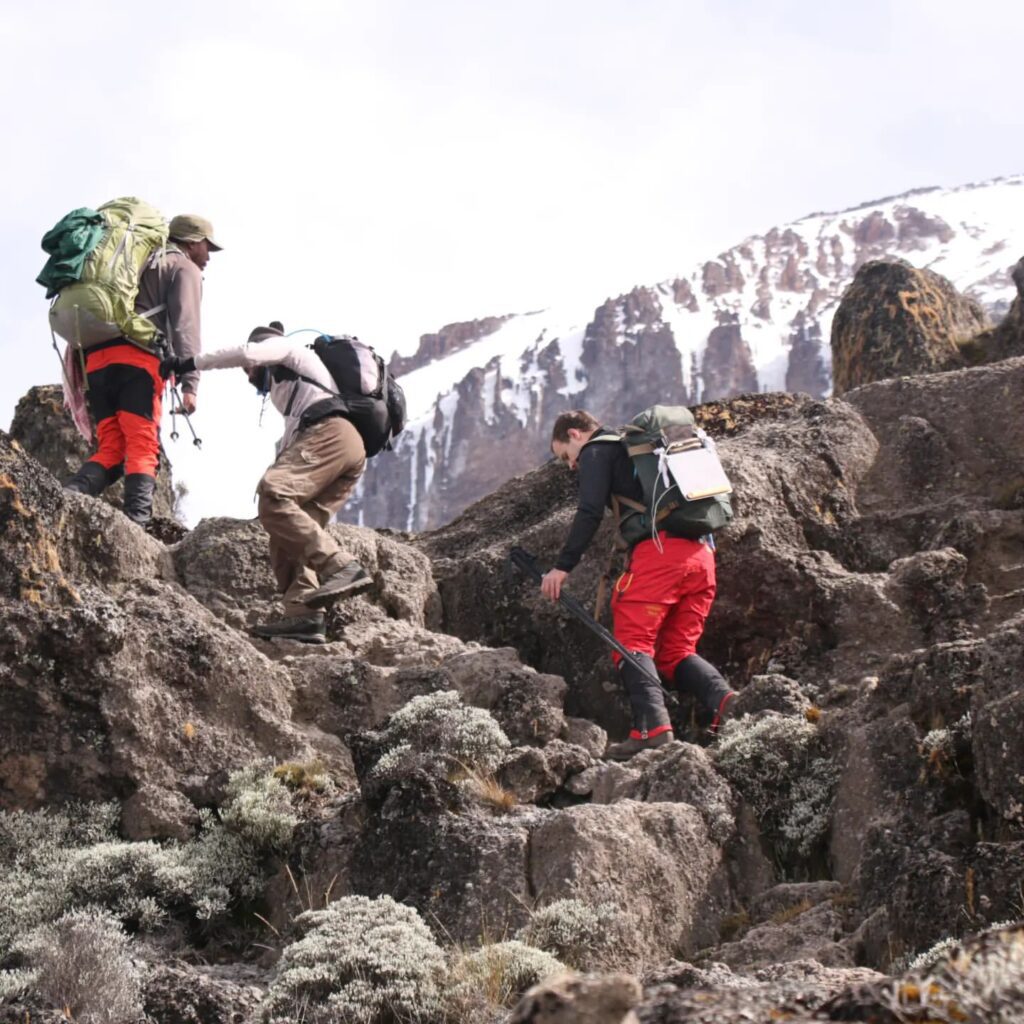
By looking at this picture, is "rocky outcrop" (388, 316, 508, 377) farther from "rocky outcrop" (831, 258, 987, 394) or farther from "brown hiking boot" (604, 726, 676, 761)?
"brown hiking boot" (604, 726, 676, 761)

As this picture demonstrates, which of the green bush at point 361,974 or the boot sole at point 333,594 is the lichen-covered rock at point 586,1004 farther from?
the boot sole at point 333,594

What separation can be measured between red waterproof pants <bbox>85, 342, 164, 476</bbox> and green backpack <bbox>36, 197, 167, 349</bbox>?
15 cm

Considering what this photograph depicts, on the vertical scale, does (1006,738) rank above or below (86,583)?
below

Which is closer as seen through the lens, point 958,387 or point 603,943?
point 603,943

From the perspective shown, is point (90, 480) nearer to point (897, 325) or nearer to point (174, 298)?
point (174, 298)

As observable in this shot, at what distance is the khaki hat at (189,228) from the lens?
11.8m

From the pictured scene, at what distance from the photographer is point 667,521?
32.6 ft

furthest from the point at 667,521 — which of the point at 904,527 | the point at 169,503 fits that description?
the point at 169,503

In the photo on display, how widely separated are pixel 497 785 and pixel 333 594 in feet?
8.27

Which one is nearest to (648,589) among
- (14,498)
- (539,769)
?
(539,769)

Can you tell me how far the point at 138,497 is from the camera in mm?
11344

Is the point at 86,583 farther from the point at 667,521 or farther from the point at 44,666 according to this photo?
the point at 667,521

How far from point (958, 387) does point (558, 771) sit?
6.64 metres

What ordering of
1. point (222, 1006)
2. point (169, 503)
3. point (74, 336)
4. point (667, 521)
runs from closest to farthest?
point (222, 1006) → point (667, 521) → point (74, 336) → point (169, 503)
